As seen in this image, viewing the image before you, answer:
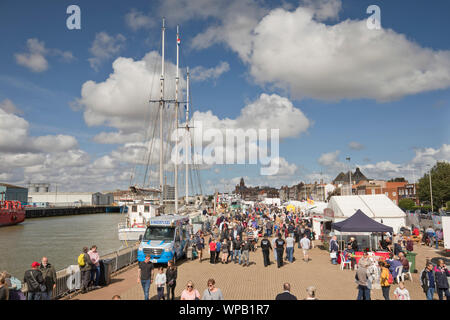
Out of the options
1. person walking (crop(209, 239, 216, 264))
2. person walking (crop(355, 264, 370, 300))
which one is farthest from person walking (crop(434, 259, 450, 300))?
person walking (crop(209, 239, 216, 264))

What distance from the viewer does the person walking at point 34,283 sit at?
9148 mm

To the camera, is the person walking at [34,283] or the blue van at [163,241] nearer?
the person walking at [34,283]

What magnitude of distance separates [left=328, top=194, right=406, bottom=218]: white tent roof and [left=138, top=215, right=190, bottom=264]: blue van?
441 inches

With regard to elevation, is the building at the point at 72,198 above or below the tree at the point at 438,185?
below

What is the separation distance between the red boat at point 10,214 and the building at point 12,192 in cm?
4981

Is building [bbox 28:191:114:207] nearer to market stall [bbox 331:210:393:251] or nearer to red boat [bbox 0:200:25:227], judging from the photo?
red boat [bbox 0:200:25:227]

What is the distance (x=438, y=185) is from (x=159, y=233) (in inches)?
2498

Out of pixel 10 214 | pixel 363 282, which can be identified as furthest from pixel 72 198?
pixel 363 282

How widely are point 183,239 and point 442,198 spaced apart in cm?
6143

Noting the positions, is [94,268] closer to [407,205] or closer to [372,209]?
[372,209]

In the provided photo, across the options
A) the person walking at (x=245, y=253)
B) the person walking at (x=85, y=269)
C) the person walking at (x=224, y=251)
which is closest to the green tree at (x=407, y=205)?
the person walking at (x=245, y=253)

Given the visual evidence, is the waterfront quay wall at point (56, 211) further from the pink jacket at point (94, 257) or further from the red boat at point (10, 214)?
the pink jacket at point (94, 257)
